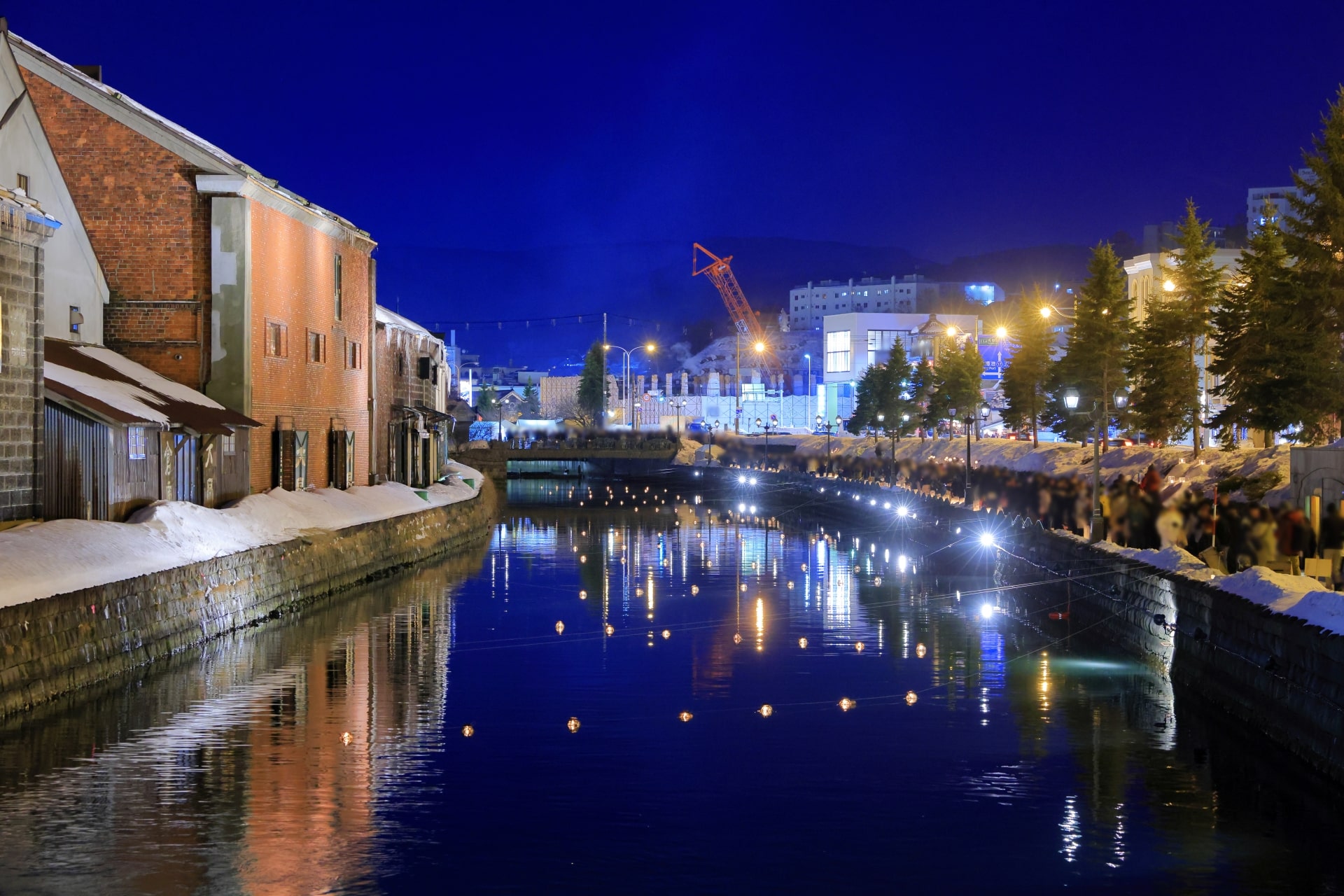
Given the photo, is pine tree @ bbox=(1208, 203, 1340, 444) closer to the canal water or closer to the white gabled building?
the canal water

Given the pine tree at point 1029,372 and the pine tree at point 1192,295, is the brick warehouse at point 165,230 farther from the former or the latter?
the pine tree at point 1029,372

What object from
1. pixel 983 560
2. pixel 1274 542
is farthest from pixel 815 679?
pixel 983 560

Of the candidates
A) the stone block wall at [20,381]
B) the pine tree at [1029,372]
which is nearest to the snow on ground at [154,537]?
the stone block wall at [20,381]

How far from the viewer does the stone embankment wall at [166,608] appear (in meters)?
21.7

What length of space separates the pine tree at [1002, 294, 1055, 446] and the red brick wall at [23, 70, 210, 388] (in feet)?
189

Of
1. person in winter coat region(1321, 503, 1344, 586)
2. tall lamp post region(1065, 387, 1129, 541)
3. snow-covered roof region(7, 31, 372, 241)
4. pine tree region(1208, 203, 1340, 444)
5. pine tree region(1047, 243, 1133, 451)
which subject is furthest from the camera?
pine tree region(1047, 243, 1133, 451)

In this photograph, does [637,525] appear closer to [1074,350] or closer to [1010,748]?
[1074,350]

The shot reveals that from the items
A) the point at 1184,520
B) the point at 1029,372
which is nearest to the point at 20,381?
the point at 1184,520

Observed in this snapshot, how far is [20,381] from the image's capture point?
1085 inches

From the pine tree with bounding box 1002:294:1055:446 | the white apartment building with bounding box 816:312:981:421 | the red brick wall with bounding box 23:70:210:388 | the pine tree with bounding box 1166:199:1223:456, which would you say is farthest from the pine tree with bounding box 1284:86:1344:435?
the white apartment building with bounding box 816:312:981:421

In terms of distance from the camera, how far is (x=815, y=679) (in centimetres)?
2788

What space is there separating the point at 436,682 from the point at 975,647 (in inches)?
461

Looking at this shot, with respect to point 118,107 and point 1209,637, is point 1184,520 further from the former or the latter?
point 118,107

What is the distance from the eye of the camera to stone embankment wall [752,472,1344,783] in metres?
19.3
